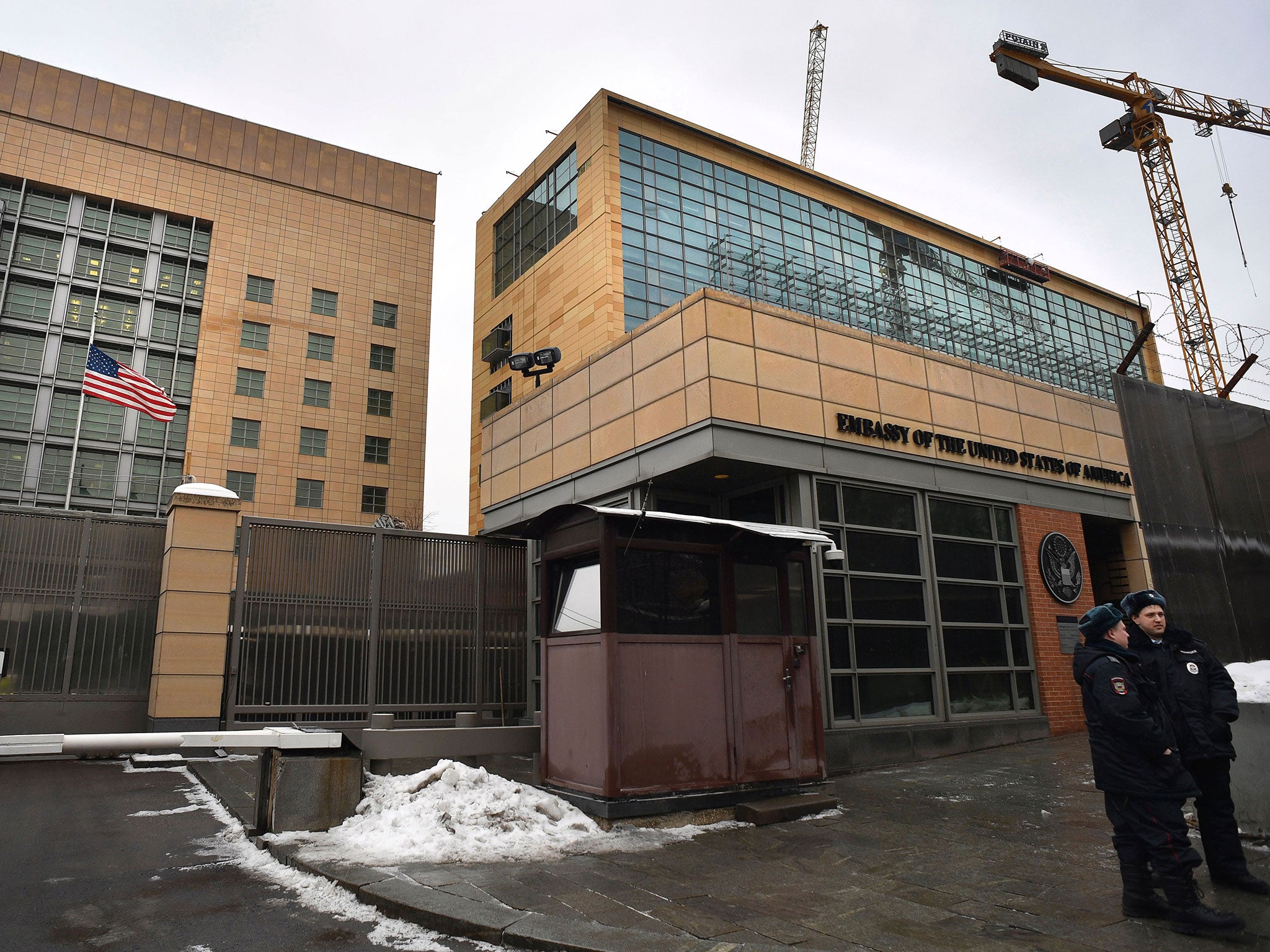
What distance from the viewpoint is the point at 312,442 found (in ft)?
147

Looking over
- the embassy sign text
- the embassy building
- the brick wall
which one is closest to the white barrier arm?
the embassy building

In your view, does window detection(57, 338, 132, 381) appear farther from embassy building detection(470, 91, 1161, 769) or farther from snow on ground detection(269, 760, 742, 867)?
snow on ground detection(269, 760, 742, 867)

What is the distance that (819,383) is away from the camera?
13.0m

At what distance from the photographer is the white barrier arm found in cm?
548

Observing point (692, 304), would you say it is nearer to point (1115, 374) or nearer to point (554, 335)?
point (1115, 374)

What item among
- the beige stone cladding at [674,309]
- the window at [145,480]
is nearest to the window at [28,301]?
the window at [145,480]

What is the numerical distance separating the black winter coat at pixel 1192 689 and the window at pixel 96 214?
170ft

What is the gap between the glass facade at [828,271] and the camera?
86.5 feet

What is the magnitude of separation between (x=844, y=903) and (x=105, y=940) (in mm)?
4517

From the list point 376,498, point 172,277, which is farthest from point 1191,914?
point 172,277

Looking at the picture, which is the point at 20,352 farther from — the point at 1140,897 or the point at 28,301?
the point at 1140,897

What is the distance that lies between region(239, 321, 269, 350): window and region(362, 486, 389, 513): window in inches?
376

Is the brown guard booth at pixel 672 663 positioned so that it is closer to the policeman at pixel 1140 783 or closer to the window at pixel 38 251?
the policeman at pixel 1140 783

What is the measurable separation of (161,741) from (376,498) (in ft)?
137
